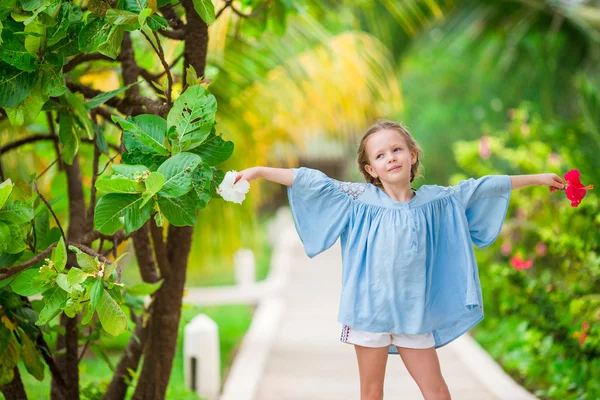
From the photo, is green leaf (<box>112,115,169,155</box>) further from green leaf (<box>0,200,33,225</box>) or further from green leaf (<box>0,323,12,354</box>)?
green leaf (<box>0,323,12,354</box>)

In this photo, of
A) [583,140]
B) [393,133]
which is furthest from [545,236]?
[393,133]

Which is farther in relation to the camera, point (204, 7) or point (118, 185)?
point (204, 7)

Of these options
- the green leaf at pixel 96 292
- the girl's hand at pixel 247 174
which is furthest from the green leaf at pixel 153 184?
the girl's hand at pixel 247 174

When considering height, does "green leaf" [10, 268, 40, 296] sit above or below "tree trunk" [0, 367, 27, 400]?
above

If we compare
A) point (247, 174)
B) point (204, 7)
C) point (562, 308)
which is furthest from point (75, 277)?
point (562, 308)

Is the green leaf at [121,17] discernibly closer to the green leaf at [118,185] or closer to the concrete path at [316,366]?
the green leaf at [118,185]

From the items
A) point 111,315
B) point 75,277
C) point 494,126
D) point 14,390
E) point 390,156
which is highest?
point 494,126

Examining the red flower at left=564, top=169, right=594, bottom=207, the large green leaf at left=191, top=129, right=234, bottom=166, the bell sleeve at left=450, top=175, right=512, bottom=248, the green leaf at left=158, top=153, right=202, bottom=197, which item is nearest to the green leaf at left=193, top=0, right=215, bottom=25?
the large green leaf at left=191, top=129, right=234, bottom=166

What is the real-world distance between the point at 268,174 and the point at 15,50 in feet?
2.91

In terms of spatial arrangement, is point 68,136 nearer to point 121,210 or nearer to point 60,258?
point 60,258

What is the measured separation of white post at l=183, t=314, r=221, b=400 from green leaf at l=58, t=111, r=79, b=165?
2487 mm

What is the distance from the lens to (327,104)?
6.51 meters

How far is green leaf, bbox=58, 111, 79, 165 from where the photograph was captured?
272 centimetres

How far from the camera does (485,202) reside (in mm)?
2900
